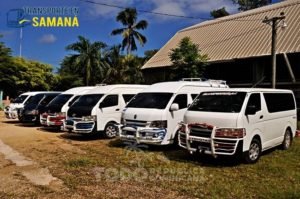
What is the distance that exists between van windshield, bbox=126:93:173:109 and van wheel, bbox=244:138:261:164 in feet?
10.8

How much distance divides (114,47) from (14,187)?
37.2 meters

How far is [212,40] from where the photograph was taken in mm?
31172

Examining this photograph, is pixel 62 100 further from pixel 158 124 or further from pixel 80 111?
pixel 158 124

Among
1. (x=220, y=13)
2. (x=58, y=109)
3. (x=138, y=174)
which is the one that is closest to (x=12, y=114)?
(x=58, y=109)

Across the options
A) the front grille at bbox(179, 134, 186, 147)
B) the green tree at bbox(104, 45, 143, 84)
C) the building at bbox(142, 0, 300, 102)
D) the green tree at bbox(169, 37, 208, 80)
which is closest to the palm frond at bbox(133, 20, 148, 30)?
the green tree at bbox(104, 45, 143, 84)

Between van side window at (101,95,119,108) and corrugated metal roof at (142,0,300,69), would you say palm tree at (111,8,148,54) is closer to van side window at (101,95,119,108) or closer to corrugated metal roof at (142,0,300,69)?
corrugated metal roof at (142,0,300,69)

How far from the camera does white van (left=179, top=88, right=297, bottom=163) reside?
9.03m

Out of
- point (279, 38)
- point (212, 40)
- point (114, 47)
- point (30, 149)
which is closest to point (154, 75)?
point (212, 40)

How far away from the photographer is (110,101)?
15039 millimetres

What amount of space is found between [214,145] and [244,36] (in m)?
20.6

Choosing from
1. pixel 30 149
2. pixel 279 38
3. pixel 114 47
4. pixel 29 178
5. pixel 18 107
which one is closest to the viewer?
pixel 29 178

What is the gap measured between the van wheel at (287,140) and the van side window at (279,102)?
0.77 meters

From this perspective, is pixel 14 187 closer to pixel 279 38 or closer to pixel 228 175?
pixel 228 175

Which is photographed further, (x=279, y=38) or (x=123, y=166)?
(x=279, y=38)
